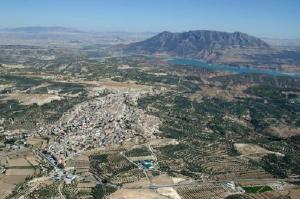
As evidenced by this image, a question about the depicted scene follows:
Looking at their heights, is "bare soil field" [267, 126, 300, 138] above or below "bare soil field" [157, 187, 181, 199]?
below

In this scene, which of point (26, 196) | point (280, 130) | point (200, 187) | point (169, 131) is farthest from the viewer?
point (280, 130)

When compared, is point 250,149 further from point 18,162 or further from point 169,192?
point 18,162

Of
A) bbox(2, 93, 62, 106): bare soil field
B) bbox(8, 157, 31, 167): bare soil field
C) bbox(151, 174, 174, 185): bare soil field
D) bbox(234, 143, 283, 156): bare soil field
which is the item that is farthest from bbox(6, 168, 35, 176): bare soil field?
bbox(2, 93, 62, 106): bare soil field

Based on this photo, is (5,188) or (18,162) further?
(18,162)

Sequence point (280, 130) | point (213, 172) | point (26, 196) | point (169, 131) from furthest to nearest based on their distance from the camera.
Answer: point (280, 130) < point (169, 131) < point (213, 172) < point (26, 196)

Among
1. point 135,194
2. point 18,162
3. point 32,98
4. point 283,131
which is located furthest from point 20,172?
point 283,131

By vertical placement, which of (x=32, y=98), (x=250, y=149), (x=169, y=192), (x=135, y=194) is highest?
(x=32, y=98)

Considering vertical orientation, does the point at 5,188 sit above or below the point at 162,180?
above

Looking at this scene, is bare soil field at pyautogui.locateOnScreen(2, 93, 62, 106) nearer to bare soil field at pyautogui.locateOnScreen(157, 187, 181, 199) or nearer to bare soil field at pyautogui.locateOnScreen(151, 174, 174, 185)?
bare soil field at pyautogui.locateOnScreen(151, 174, 174, 185)

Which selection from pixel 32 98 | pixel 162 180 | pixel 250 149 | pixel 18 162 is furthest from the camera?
pixel 32 98

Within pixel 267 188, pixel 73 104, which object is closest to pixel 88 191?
pixel 267 188

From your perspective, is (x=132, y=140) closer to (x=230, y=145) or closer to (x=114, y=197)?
(x=230, y=145)
